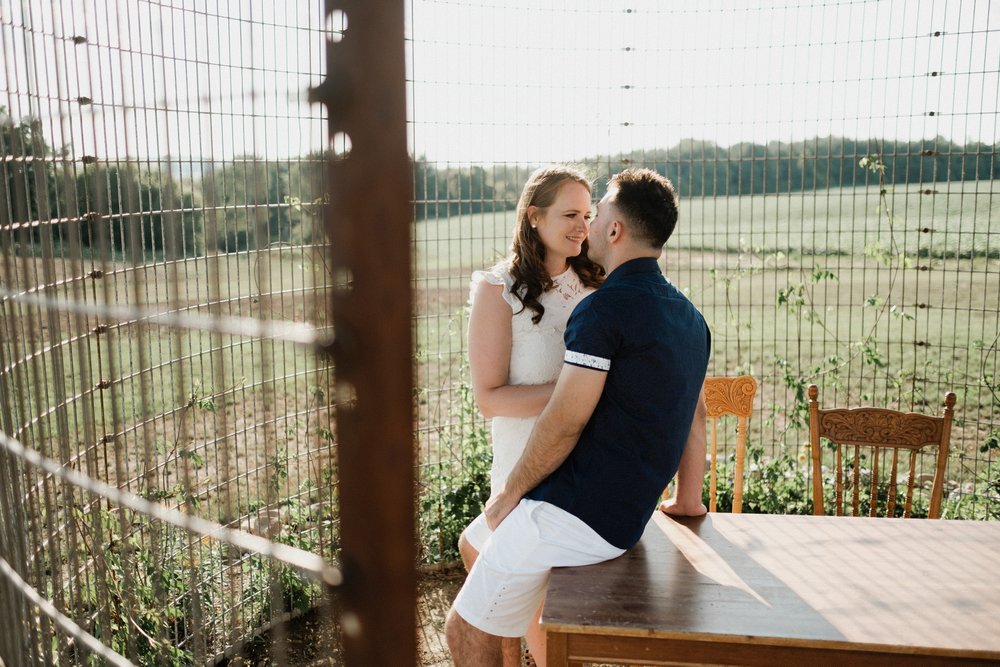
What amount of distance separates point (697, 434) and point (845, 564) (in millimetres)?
576

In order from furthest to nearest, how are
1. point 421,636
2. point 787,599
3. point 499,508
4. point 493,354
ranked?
1. point 421,636
2. point 493,354
3. point 499,508
4. point 787,599

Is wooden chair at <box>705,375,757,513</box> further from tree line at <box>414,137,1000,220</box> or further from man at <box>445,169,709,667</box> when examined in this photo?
tree line at <box>414,137,1000,220</box>

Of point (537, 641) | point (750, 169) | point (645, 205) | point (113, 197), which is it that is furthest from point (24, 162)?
point (750, 169)

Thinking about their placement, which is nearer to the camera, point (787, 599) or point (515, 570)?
point (787, 599)

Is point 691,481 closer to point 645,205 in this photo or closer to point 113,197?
point 645,205

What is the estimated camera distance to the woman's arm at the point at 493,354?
244cm

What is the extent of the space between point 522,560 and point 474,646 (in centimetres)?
30

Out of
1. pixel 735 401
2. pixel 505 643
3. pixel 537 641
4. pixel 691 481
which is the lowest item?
pixel 505 643

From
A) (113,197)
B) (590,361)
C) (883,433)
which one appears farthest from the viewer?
(113,197)

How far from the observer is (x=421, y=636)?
346cm

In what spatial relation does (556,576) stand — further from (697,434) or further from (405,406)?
(405,406)

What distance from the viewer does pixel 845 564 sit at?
2.11 m

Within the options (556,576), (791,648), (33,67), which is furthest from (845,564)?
(33,67)

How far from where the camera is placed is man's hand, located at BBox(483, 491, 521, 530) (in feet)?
7.41
